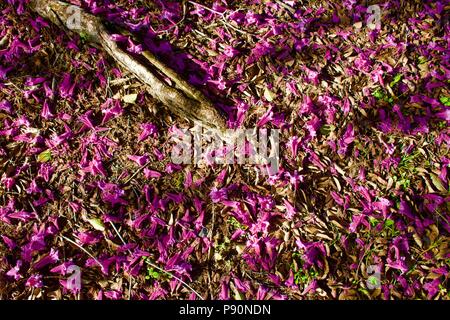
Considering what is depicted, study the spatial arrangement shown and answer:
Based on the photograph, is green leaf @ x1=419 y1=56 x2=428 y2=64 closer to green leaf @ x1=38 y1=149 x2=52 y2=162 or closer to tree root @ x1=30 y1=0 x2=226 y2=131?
tree root @ x1=30 y1=0 x2=226 y2=131

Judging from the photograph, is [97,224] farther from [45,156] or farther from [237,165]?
[237,165]

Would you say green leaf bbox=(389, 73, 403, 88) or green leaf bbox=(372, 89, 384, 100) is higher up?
green leaf bbox=(389, 73, 403, 88)

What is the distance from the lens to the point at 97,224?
279cm

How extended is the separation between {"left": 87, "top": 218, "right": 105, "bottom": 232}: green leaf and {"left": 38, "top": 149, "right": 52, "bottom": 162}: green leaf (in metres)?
0.61

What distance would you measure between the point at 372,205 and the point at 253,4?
2146 millimetres

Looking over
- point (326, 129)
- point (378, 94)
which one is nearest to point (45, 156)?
point (326, 129)

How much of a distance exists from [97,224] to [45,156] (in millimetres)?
706

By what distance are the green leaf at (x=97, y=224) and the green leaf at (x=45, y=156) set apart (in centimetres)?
61

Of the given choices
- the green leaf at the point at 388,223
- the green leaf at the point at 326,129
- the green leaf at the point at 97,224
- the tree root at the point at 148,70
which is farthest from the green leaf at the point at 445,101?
the green leaf at the point at 97,224

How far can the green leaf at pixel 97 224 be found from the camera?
9.12 ft

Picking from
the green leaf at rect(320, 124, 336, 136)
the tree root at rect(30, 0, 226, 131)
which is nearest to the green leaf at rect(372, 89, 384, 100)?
the green leaf at rect(320, 124, 336, 136)

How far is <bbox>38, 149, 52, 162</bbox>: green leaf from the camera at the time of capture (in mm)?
2969

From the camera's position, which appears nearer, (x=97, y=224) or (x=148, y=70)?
(x=97, y=224)

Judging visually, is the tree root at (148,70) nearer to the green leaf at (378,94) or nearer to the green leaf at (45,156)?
the green leaf at (45,156)
